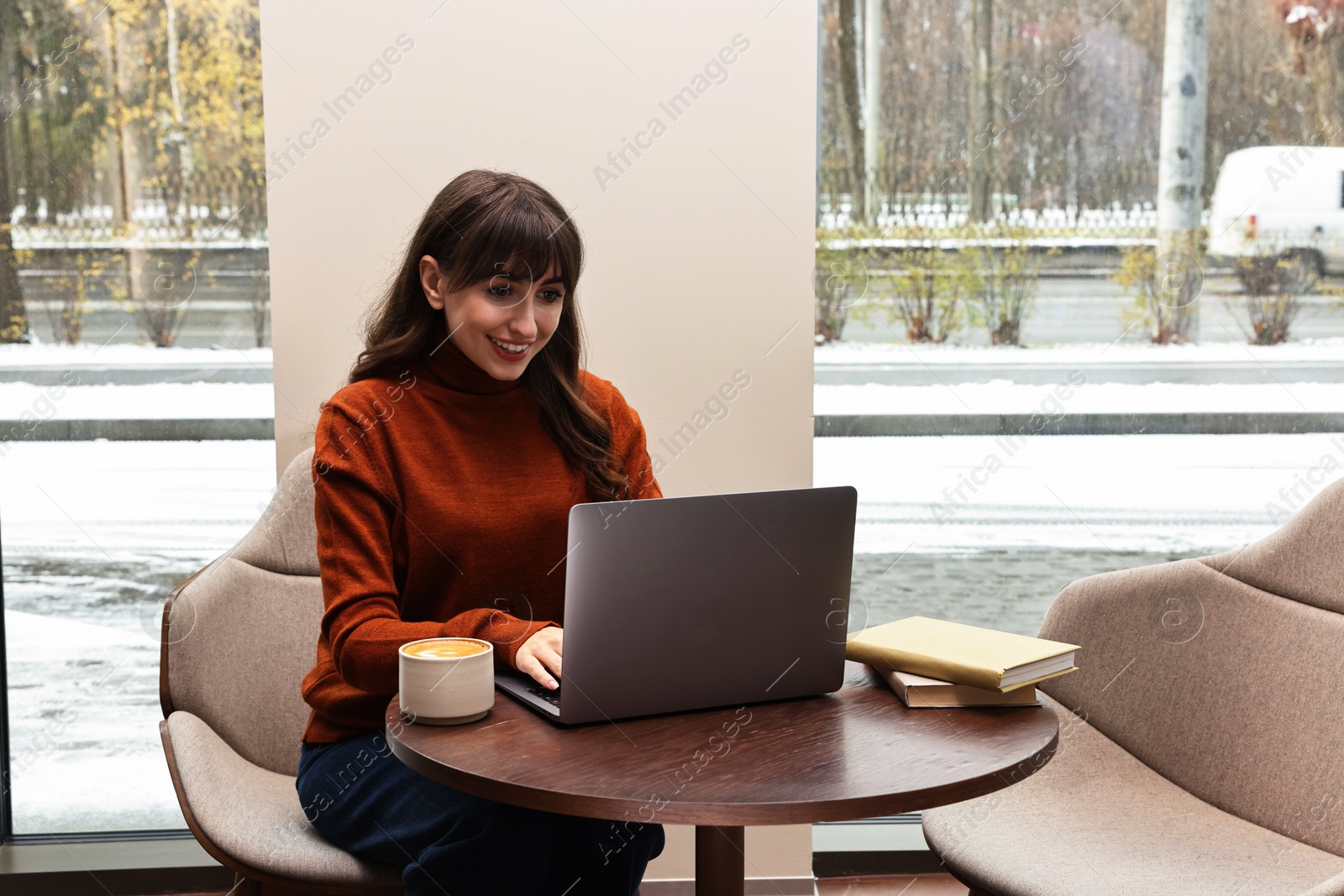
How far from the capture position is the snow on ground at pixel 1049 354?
2.43m

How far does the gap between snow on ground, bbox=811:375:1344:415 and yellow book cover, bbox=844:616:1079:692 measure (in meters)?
0.97

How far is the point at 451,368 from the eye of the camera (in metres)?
1.65

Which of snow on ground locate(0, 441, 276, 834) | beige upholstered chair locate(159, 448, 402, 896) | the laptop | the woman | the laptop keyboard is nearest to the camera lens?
the laptop

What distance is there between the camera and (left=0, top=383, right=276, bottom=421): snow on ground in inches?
90.6

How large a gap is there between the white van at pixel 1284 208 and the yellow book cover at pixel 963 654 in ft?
4.47

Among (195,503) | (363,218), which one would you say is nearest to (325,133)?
(363,218)

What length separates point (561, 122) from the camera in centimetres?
207

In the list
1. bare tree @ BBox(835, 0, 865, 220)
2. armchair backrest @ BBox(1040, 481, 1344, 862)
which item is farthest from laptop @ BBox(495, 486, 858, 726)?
bare tree @ BBox(835, 0, 865, 220)

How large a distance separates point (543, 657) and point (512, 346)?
47cm

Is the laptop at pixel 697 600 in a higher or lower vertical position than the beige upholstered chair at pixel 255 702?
higher

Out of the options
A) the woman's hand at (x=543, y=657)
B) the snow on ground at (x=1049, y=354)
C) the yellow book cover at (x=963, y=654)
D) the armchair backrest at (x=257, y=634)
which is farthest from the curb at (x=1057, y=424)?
the woman's hand at (x=543, y=657)

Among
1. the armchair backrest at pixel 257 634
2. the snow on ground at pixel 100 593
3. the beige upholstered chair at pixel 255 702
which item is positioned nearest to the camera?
the beige upholstered chair at pixel 255 702

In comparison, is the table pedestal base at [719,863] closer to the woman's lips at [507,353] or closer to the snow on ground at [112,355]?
the woman's lips at [507,353]

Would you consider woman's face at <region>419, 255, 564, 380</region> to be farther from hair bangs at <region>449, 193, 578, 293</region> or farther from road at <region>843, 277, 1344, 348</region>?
road at <region>843, 277, 1344, 348</region>
